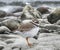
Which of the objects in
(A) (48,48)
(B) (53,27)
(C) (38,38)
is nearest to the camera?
(A) (48,48)

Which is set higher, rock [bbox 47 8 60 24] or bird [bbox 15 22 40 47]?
bird [bbox 15 22 40 47]

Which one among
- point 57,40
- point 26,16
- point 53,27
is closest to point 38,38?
point 57,40

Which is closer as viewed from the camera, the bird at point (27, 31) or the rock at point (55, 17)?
the bird at point (27, 31)

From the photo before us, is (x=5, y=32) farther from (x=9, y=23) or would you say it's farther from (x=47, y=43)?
(x=47, y=43)

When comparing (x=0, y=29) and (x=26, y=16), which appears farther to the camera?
(x=26, y=16)

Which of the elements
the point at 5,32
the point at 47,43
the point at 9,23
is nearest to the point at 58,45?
the point at 47,43

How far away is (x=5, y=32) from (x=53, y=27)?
1045 millimetres

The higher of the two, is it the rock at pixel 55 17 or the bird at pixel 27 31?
the bird at pixel 27 31

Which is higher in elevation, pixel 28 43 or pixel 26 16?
pixel 28 43

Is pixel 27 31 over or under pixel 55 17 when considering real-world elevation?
over

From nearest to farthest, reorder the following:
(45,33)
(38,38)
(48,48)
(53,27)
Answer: (48,48) → (38,38) → (45,33) → (53,27)

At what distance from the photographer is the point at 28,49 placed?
3.55 metres

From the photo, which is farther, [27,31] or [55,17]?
[55,17]

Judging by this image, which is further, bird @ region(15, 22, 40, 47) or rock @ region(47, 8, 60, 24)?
rock @ region(47, 8, 60, 24)
